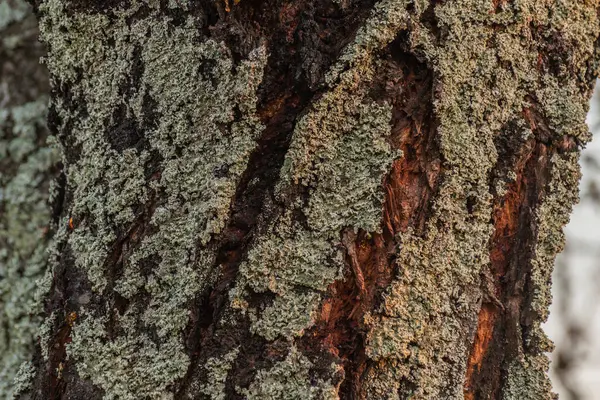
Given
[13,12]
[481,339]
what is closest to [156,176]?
[481,339]

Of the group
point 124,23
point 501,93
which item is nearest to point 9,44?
point 124,23

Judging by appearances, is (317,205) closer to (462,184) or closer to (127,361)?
(462,184)

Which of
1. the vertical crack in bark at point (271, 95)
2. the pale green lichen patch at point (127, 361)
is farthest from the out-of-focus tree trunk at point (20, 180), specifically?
the vertical crack in bark at point (271, 95)

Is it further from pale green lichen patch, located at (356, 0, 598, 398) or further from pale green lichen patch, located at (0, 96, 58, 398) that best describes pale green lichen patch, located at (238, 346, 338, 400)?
pale green lichen patch, located at (0, 96, 58, 398)

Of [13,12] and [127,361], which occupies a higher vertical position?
[13,12]

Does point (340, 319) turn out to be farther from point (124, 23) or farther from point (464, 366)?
point (124, 23)

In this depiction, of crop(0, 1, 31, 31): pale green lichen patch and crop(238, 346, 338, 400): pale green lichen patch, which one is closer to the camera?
crop(238, 346, 338, 400): pale green lichen patch

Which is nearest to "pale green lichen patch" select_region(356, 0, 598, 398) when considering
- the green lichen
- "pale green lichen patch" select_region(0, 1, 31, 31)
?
the green lichen

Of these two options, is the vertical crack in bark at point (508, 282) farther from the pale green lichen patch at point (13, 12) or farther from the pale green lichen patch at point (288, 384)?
the pale green lichen patch at point (13, 12)
